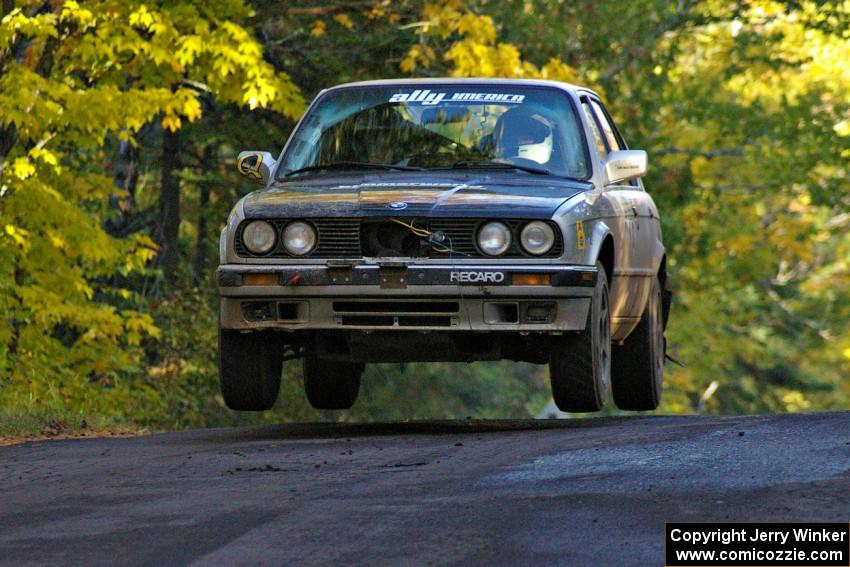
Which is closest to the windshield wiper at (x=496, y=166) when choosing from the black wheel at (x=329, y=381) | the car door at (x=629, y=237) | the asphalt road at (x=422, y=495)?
the car door at (x=629, y=237)

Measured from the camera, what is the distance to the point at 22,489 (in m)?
7.98

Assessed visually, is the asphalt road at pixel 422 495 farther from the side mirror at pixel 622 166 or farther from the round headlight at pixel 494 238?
the side mirror at pixel 622 166

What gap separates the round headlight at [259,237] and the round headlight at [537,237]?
132cm

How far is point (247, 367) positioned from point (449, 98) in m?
2.02

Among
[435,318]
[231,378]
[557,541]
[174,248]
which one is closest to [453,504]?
[557,541]

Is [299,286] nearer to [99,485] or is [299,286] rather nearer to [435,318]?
[435,318]

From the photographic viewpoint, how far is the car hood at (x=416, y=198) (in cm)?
984

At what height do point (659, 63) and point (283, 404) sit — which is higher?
point (659, 63)

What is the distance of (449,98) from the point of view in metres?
11.3

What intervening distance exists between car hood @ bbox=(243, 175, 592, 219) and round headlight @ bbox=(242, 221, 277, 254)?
60 millimetres

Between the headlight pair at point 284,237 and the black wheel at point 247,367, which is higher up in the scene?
the headlight pair at point 284,237

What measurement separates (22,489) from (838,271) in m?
43.5

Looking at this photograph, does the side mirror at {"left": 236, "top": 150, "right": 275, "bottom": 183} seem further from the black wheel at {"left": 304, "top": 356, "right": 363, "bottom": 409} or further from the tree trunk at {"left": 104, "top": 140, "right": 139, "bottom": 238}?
the tree trunk at {"left": 104, "top": 140, "right": 139, "bottom": 238}

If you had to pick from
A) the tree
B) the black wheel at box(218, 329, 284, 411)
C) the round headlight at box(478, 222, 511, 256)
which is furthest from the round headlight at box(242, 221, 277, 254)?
the tree
